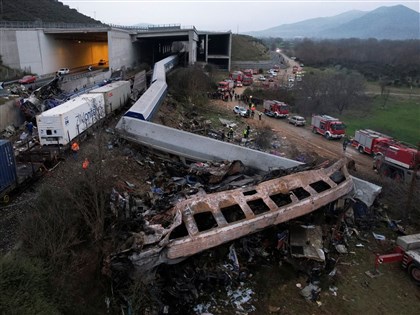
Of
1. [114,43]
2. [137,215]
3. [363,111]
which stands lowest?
[363,111]

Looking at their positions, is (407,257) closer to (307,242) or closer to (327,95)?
(307,242)

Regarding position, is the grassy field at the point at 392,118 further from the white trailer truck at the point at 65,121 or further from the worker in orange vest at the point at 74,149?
the worker in orange vest at the point at 74,149

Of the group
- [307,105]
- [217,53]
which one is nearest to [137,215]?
[307,105]

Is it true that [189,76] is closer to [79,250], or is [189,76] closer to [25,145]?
[25,145]

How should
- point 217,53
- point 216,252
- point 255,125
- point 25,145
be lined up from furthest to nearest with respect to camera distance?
point 217,53 < point 255,125 < point 25,145 < point 216,252

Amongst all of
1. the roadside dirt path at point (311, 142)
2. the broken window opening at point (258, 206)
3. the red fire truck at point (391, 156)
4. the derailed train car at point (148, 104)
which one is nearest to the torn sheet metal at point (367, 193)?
the red fire truck at point (391, 156)

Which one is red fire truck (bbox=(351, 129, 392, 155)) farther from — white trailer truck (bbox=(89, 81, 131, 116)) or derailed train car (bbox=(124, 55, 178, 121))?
white trailer truck (bbox=(89, 81, 131, 116))
